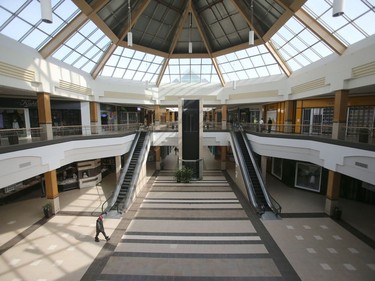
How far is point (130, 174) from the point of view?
1559 centimetres

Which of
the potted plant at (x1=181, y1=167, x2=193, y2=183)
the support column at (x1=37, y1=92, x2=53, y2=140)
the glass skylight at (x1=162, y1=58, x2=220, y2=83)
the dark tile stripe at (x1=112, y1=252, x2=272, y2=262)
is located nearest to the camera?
the dark tile stripe at (x1=112, y1=252, x2=272, y2=262)

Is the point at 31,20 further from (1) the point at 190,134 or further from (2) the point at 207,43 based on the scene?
(1) the point at 190,134

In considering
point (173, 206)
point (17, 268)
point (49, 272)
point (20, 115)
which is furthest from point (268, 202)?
point (20, 115)

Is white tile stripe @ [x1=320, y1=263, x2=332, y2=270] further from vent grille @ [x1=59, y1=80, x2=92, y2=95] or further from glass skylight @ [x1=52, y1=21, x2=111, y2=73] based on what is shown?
glass skylight @ [x1=52, y1=21, x2=111, y2=73]

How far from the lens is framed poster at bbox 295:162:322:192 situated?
16.5 meters

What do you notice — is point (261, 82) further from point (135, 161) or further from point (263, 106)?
point (135, 161)

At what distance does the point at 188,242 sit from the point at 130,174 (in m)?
7.65

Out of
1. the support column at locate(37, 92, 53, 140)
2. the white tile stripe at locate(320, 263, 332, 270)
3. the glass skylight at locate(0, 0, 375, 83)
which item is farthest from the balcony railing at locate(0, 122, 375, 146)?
the white tile stripe at locate(320, 263, 332, 270)

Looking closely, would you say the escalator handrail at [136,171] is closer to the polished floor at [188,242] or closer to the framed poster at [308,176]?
the polished floor at [188,242]

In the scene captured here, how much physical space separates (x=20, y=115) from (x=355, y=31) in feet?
80.0

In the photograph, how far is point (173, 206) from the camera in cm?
1388

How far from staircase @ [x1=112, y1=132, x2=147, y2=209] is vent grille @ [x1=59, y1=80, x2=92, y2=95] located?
6104mm

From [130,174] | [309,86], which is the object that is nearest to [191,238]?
[130,174]

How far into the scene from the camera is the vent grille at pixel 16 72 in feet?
34.0
